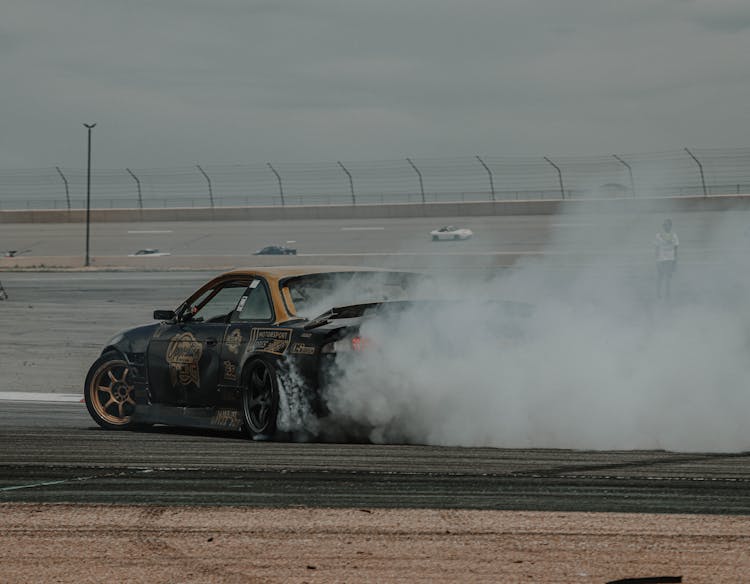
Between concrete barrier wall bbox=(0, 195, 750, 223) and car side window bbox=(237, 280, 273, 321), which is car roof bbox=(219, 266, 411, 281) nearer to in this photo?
car side window bbox=(237, 280, 273, 321)

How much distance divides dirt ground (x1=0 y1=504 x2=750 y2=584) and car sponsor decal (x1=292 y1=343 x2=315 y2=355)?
100 inches

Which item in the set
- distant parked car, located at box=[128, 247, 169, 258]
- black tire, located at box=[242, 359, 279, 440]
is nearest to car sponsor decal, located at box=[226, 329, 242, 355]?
black tire, located at box=[242, 359, 279, 440]

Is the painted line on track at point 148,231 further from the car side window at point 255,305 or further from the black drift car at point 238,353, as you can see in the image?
the car side window at point 255,305

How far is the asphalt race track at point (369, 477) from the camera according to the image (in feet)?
19.6

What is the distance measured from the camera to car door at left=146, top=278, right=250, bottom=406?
364 inches

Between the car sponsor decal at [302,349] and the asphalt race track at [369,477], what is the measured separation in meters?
0.65

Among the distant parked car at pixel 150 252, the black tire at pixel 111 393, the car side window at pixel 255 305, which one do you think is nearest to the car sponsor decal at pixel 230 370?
the car side window at pixel 255 305

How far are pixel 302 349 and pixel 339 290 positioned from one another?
Result: 0.85 meters

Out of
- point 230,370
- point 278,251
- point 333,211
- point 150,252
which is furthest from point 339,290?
point 333,211

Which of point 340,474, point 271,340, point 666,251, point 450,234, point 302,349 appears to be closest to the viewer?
point 340,474

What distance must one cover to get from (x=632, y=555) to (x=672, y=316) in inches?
151

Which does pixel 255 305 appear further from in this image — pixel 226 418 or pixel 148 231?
pixel 148 231

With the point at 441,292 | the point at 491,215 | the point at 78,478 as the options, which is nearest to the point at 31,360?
the point at 441,292

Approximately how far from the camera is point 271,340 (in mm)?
Answer: 8664
